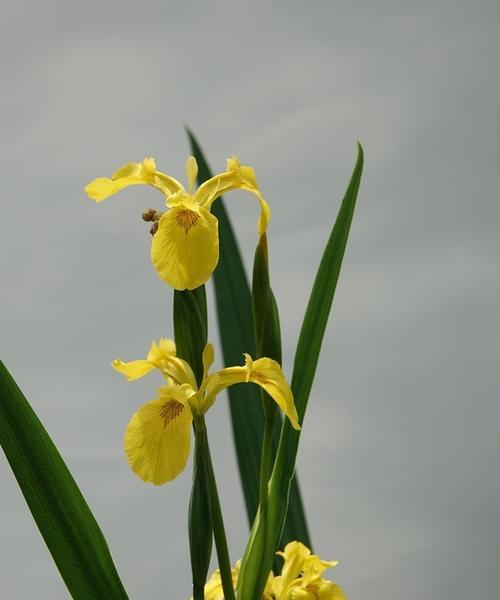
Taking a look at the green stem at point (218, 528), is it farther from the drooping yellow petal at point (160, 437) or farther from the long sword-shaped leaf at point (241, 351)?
the long sword-shaped leaf at point (241, 351)

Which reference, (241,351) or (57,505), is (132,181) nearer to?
(57,505)

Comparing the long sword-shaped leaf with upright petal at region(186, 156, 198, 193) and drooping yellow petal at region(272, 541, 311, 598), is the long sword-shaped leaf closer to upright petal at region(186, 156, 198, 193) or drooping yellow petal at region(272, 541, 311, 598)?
drooping yellow petal at region(272, 541, 311, 598)

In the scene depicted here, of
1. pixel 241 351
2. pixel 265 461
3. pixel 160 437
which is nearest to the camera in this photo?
pixel 160 437

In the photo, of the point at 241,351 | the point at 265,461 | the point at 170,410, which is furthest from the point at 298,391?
the point at 241,351

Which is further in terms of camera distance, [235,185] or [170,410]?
[235,185]

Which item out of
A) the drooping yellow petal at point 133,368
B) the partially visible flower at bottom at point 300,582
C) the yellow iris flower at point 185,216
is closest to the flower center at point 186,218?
the yellow iris flower at point 185,216

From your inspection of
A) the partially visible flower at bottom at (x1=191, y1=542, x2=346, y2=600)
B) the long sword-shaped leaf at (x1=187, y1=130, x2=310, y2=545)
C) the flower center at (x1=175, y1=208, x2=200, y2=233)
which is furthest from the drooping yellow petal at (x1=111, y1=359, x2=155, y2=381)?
the long sword-shaped leaf at (x1=187, y1=130, x2=310, y2=545)
